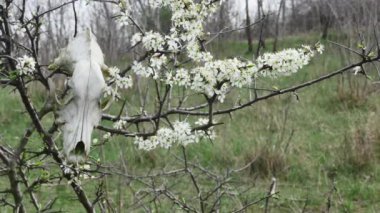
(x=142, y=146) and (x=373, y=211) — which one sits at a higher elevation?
(x=142, y=146)

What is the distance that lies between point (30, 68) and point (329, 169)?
12.9ft

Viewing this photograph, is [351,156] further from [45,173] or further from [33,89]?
[33,89]

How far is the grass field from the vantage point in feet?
14.4

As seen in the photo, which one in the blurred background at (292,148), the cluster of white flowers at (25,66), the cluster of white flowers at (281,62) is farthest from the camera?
the blurred background at (292,148)

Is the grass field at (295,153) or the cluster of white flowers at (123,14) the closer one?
the cluster of white flowers at (123,14)

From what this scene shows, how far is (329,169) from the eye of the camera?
16.3 feet

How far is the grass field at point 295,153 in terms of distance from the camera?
14.4ft

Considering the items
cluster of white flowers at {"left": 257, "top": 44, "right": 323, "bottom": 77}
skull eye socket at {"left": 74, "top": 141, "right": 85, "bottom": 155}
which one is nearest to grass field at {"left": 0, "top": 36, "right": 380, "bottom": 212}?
cluster of white flowers at {"left": 257, "top": 44, "right": 323, "bottom": 77}

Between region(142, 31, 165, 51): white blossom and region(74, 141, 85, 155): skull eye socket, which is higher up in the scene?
region(142, 31, 165, 51): white blossom

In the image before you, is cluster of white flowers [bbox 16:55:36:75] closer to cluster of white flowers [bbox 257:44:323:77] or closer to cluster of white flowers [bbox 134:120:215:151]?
cluster of white flowers [bbox 134:120:215:151]

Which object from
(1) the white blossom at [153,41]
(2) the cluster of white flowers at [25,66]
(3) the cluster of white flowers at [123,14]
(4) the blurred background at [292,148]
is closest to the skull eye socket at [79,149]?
(2) the cluster of white flowers at [25,66]

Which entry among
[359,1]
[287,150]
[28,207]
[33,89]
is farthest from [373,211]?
[33,89]

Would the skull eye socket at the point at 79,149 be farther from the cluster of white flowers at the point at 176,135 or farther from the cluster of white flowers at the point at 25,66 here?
the cluster of white flowers at the point at 176,135

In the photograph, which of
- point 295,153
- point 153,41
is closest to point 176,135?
point 153,41
